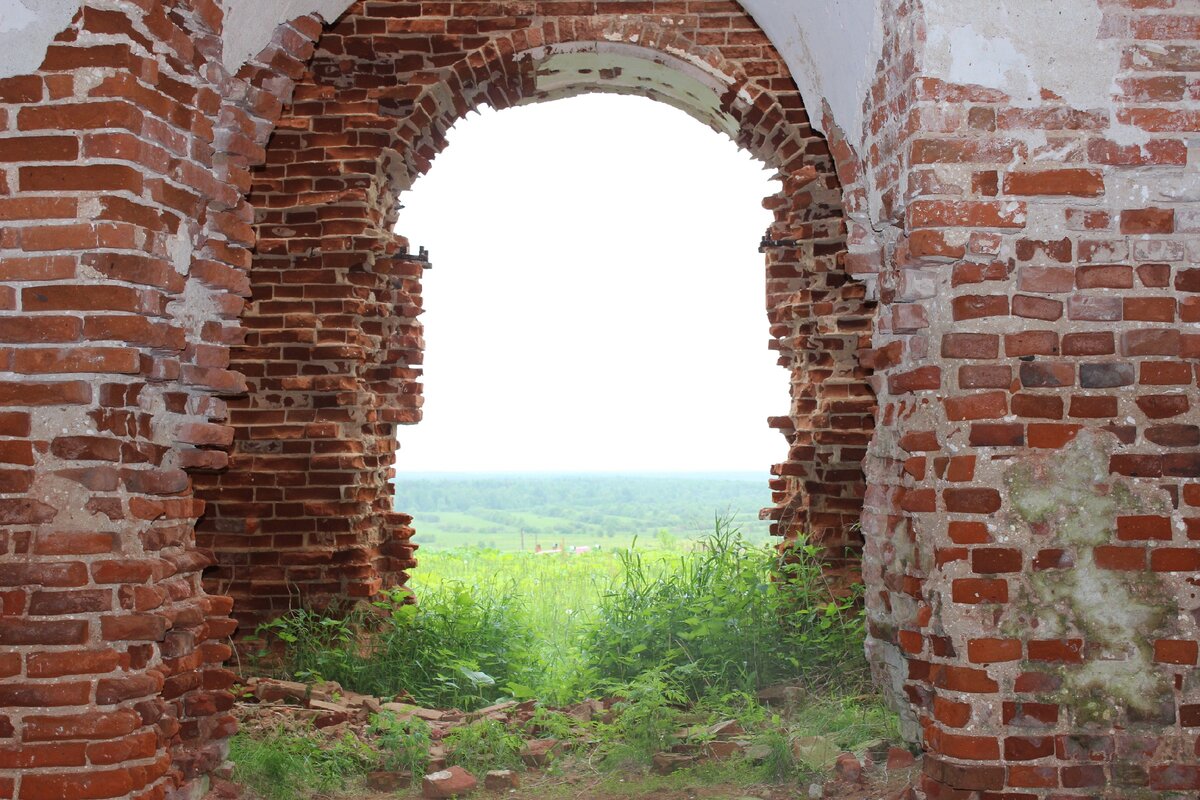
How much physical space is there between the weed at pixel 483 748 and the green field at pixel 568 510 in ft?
54.4

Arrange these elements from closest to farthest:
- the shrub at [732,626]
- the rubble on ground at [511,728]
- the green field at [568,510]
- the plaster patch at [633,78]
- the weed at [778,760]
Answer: the rubble on ground at [511,728], the weed at [778,760], the shrub at [732,626], the plaster patch at [633,78], the green field at [568,510]

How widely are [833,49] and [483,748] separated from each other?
3.54m

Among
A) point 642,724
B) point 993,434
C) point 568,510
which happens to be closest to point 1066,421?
point 993,434

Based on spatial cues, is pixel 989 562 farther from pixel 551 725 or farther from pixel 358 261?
pixel 358 261

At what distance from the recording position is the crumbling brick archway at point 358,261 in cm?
699

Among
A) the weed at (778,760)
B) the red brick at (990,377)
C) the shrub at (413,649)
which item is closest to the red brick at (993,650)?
the red brick at (990,377)

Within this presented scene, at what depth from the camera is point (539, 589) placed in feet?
34.1

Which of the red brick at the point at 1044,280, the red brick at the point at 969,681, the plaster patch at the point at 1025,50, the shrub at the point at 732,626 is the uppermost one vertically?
the plaster patch at the point at 1025,50

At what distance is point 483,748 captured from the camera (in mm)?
5398

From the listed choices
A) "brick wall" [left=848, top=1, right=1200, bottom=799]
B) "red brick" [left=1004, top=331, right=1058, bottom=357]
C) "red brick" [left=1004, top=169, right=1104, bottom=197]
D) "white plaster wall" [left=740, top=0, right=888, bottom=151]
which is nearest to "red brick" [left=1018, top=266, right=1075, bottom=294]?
"brick wall" [left=848, top=1, right=1200, bottom=799]

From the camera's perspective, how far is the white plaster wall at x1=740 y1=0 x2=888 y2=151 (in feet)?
13.5

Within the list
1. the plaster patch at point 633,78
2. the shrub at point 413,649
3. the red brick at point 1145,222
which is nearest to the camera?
the red brick at point 1145,222

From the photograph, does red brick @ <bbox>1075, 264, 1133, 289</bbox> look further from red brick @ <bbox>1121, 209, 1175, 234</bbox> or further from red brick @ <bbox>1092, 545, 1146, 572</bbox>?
red brick @ <bbox>1092, 545, 1146, 572</bbox>

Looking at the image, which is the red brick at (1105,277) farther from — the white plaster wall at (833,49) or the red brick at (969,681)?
the red brick at (969,681)
